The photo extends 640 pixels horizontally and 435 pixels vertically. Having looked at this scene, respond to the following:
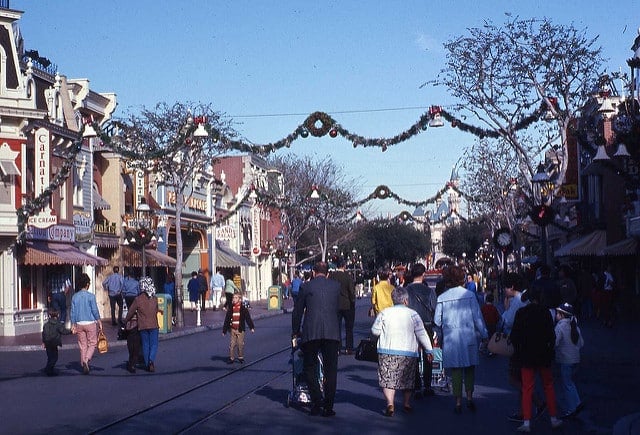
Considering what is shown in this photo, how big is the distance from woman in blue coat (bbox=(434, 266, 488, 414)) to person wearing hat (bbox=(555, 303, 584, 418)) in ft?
3.05

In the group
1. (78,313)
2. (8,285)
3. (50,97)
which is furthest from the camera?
(50,97)

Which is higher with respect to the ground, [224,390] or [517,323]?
[517,323]

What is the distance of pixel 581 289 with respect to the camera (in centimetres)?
3559

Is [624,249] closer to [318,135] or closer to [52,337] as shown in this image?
[318,135]

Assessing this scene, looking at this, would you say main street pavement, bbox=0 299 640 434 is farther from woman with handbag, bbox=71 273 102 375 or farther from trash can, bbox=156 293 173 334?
trash can, bbox=156 293 173 334

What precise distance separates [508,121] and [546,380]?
19.8 metres

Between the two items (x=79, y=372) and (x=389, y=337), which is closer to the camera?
(x=389, y=337)

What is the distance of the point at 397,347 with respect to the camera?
501 inches

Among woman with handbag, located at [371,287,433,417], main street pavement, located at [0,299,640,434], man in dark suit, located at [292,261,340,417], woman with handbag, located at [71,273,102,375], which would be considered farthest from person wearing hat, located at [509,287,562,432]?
woman with handbag, located at [71,273,102,375]

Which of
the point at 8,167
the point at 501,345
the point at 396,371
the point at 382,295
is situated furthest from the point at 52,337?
the point at 8,167

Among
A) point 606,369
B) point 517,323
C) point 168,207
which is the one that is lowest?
point 606,369

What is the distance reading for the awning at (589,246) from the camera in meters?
44.7

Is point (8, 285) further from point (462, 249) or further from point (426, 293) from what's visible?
point (462, 249)

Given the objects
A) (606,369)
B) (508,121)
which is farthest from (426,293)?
(508,121)
